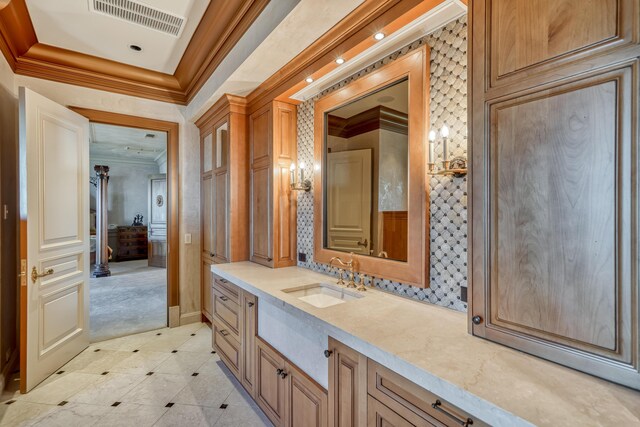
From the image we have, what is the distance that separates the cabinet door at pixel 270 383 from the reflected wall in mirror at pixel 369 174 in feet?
2.99

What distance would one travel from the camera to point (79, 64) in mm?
3152

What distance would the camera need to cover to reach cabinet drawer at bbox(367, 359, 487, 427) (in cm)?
94

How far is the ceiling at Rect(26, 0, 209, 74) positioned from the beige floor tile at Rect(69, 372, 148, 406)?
10.2 ft

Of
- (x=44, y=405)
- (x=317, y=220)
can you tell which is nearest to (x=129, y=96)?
(x=317, y=220)

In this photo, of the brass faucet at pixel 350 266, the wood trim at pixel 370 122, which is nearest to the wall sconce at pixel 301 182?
the wood trim at pixel 370 122

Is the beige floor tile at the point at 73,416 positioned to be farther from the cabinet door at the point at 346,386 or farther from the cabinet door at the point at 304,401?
the cabinet door at the point at 346,386

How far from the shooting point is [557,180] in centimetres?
101

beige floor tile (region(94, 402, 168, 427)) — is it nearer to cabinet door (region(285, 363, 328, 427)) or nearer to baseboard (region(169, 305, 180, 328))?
cabinet door (region(285, 363, 328, 427))

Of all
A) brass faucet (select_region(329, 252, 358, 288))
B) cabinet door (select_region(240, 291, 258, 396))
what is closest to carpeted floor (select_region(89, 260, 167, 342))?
cabinet door (select_region(240, 291, 258, 396))

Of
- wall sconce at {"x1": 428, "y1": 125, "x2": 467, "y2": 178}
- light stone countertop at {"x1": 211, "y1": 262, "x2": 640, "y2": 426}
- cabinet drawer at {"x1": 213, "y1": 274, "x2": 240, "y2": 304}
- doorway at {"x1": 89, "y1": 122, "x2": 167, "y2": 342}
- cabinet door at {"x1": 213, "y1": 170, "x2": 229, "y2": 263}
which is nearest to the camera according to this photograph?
light stone countertop at {"x1": 211, "y1": 262, "x2": 640, "y2": 426}

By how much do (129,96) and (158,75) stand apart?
0.43 m

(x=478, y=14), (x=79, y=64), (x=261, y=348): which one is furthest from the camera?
(x=79, y=64)

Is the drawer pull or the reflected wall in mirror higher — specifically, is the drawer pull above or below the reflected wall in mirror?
below

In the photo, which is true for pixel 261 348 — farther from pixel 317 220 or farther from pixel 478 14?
pixel 478 14
